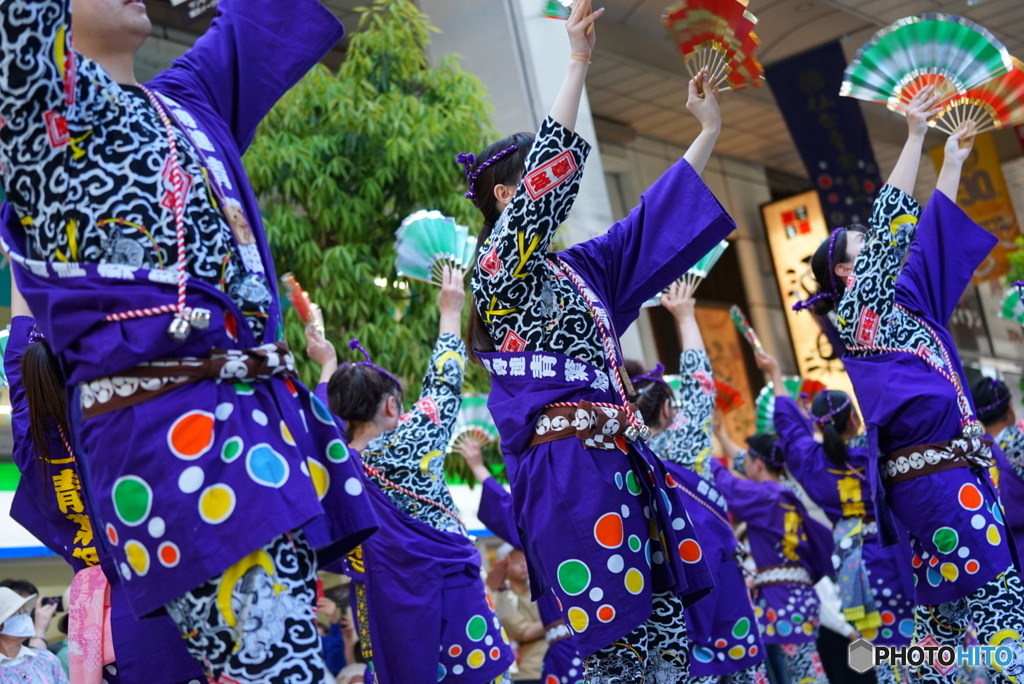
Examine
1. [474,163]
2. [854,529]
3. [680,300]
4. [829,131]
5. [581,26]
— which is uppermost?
[829,131]

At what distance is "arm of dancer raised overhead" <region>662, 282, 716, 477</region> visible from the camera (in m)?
4.02

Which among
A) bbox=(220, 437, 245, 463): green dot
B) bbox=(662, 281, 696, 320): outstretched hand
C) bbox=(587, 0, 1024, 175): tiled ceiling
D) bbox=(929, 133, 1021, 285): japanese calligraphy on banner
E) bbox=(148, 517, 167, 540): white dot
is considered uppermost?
bbox=(587, 0, 1024, 175): tiled ceiling

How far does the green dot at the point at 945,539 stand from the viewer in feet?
10.6

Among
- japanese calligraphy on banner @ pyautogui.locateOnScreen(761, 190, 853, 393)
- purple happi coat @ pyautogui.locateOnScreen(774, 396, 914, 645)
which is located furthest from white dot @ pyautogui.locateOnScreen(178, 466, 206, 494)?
japanese calligraphy on banner @ pyautogui.locateOnScreen(761, 190, 853, 393)

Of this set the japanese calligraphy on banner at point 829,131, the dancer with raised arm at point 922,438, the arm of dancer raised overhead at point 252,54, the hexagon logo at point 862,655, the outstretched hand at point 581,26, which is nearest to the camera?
the arm of dancer raised overhead at point 252,54

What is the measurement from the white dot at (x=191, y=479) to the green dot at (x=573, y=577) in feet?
3.59

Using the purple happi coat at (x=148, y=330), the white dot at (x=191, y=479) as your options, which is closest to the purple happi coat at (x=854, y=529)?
the purple happi coat at (x=148, y=330)

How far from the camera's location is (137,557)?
1.57 meters

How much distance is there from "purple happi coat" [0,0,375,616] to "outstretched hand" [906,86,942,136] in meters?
2.31

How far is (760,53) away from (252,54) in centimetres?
1001

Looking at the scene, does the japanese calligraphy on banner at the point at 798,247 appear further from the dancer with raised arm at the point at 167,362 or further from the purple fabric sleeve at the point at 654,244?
the dancer with raised arm at the point at 167,362

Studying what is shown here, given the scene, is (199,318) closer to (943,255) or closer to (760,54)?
(943,255)

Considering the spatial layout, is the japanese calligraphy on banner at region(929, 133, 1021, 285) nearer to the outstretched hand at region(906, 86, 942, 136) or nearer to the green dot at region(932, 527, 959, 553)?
the outstretched hand at region(906, 86, 942, 136)

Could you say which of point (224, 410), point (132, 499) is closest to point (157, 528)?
point (132, 499)
